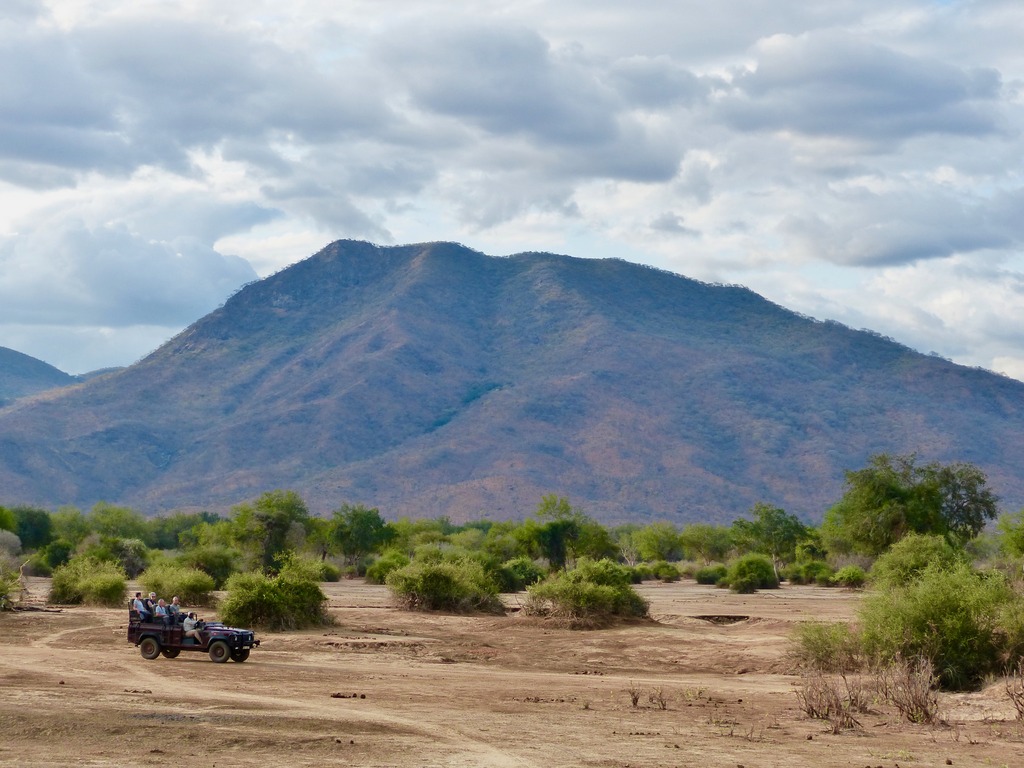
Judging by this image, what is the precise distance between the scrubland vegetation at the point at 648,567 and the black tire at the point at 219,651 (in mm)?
7566

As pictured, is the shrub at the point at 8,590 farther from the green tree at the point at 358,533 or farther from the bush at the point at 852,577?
the green tree at the point at 358,533

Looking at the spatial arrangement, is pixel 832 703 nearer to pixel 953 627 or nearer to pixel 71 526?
pixel 953 627

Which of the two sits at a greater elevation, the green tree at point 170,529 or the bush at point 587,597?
the green tree at point 170,529

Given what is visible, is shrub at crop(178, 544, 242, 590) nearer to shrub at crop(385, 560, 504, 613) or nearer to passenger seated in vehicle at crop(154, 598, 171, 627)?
shrub at crop(385, 560, 504, 613)

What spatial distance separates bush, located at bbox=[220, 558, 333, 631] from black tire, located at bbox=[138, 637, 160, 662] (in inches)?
272

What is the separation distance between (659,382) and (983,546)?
107 m

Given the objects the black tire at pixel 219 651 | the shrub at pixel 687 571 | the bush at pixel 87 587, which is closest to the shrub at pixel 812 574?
the shrub at pixel 687 571

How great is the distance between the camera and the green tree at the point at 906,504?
59.8m

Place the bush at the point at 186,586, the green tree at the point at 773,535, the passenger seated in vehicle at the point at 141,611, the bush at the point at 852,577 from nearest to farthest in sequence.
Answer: the passenger seated in vehicle at the point at 141,611 → the bush at the point at 186,586 → the bush at the point at 852,577 → the green tree at the point at 773,535

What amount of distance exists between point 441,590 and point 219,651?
16397 millimetres

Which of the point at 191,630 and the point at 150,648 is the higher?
the point at 191,630

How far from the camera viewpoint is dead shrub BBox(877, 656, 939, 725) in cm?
2036

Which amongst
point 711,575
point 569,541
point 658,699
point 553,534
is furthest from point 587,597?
point 711,575

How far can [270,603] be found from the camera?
3481 cm
